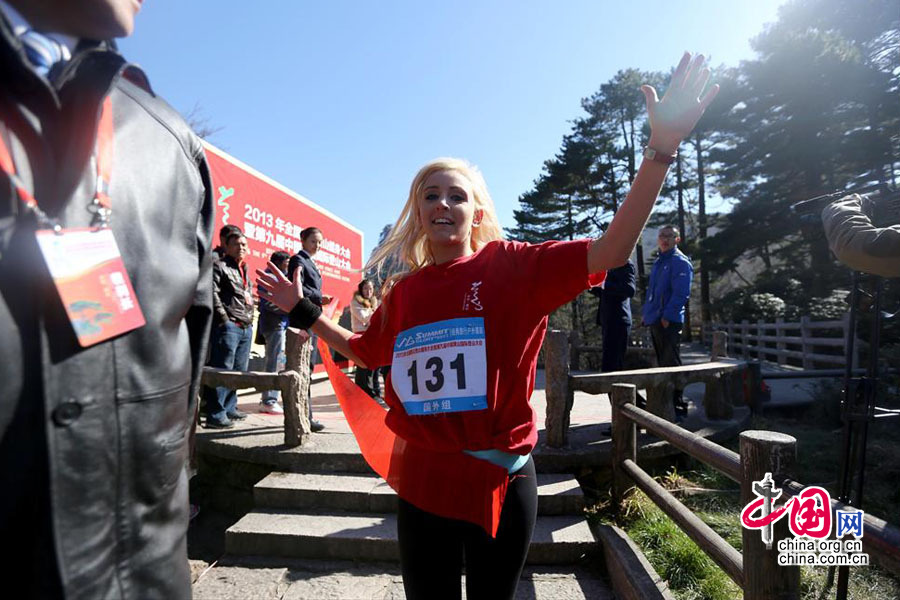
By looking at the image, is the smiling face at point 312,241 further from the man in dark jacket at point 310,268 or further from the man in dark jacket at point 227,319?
the man in dark jacket at point 227,319

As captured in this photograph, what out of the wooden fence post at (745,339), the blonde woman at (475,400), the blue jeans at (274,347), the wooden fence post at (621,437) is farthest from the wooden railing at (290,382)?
the wooden fence post at (745,339)

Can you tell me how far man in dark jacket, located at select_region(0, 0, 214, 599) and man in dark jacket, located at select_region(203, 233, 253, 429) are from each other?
169 inches

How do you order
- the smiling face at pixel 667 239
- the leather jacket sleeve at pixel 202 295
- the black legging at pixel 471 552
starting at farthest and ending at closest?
the smiling face at pixel 667 239 → the black legging at pixel 471 552 → the leather jacket sleeve at pixel 202 295

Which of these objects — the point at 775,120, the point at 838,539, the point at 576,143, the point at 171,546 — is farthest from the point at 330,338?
the point at 576,143

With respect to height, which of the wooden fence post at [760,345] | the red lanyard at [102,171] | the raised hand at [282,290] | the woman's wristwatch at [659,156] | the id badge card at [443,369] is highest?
the woman's wristwatch at [659,156]

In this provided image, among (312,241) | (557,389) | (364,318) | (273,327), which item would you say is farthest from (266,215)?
(557,389)

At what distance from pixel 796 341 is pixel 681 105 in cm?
1302

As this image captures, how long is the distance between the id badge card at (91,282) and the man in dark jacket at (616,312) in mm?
4565

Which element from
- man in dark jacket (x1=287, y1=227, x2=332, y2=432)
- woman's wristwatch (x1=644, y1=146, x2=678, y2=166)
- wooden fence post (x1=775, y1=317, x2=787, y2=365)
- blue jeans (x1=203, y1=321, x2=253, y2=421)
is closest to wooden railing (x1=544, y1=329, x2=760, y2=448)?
man in dark jacket (x1=287, y1=227, x2=332, y2=432)

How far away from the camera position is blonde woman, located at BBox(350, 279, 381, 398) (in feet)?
20.3

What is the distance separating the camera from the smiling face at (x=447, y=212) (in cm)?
173

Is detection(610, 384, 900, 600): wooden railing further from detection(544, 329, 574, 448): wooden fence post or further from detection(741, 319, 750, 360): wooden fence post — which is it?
detection(741, 319, 750, 360): wooden fence post

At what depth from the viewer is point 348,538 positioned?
3408 mm

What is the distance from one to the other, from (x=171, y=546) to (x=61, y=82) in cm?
76
